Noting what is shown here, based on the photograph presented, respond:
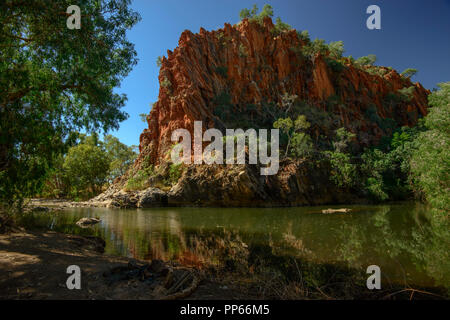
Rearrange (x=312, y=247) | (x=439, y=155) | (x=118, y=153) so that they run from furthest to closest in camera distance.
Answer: (x=118, y=153)
(x=439, y=155)
(x=312, y=247)

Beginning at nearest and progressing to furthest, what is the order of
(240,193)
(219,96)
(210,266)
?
1. (210,266)
2. (240,193)
3. (219,96)

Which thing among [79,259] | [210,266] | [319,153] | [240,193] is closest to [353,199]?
[319,153]

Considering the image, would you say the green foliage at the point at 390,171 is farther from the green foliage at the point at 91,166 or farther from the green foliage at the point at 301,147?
the green foliage at the point at 91,166

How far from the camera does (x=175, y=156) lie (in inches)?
1281

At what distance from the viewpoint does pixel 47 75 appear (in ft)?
21.6

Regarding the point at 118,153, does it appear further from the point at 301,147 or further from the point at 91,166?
the point at 301,147

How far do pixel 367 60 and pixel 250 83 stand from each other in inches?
1437

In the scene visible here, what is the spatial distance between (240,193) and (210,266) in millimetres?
20288

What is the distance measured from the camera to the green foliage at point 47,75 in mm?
6098

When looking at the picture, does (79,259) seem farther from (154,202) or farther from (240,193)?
(154,202)

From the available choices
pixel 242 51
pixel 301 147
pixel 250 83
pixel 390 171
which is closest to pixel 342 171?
pixel 301 147

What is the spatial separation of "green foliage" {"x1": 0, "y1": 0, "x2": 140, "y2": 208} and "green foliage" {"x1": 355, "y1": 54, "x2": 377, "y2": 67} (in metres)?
61.4

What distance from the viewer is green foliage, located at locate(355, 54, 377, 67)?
56.6 metres
